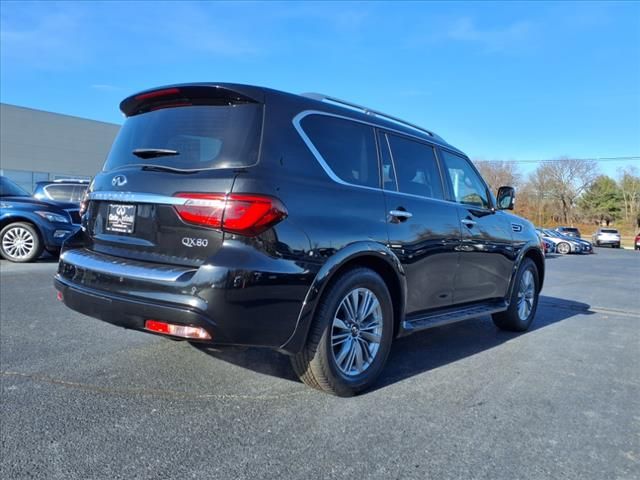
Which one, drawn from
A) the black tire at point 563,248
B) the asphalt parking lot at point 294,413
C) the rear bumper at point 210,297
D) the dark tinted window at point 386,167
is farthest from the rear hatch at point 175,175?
the black tire at point 563,248

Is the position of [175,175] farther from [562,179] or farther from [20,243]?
[562,179]

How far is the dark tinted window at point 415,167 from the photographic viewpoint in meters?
3.90

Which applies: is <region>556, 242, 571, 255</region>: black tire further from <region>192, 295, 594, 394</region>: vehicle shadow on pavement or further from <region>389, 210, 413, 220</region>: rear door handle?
<region>389, 210, 413, 220</region>: rear door handle

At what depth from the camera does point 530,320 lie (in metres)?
5.69

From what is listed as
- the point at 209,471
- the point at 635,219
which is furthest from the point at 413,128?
the point at 635,219

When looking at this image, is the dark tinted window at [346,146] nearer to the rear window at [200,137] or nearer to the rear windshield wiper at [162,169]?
the rear window at [200,137]

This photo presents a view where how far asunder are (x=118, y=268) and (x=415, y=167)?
2430 millimetres

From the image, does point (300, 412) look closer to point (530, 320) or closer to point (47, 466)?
point (47, 466)

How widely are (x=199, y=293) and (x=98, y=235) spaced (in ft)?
3.55

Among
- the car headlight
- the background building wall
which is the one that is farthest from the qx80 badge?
the background building wall

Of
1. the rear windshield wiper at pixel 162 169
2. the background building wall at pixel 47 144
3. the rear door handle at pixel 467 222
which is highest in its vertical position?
the background building wall at pixel 47 144

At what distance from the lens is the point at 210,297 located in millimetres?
2588

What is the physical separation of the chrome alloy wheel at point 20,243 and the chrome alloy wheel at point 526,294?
8.75 m

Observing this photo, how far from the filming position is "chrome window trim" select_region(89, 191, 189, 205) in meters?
2.81
